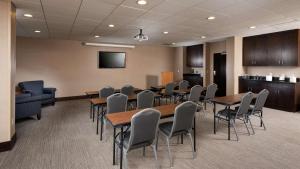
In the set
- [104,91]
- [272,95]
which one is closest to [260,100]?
[272,95]

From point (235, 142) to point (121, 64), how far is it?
6.75 m

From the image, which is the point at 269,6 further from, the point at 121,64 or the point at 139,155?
the point at 121,64

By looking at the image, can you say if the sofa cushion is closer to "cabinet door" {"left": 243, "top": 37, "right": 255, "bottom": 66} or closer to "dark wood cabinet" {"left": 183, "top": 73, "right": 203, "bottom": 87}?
"dark wood cabinet" {"left": 183, "top": 73, "right": 203, "bottom": 87}

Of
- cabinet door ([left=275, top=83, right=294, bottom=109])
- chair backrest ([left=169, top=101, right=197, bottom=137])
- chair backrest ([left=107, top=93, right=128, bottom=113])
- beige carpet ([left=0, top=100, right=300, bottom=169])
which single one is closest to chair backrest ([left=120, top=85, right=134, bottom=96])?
beige carpet ([left=0, top=100, right=300, bottom=169])

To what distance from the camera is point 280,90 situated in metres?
5.96

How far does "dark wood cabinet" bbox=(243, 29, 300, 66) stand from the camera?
577 centimetres

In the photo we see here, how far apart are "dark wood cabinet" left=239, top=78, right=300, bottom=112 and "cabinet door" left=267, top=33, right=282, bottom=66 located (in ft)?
2.45

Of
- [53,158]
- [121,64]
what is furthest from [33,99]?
[121,64]

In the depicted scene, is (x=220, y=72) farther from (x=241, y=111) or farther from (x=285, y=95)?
(x=241, y=111)

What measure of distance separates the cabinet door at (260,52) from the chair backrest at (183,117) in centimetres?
526

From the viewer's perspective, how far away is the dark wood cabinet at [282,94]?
5.66m

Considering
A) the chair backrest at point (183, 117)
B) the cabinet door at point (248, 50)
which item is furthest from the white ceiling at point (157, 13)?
the chair backrest at point (183, 117)

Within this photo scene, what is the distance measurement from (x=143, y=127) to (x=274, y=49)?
6.09 meters

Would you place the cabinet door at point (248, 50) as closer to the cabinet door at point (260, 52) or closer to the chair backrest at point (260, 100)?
the cabinet door at point (260, 52)
